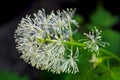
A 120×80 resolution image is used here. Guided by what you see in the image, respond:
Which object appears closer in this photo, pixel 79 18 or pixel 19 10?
pixel 79 18

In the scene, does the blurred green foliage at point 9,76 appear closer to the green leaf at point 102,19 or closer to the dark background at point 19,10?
the dark background at point 19,10

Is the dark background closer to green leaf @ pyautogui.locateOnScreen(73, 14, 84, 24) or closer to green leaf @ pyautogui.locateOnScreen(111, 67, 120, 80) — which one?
green leaf @ pyautogui.locateOnScreen(73, 14, 84, 24)

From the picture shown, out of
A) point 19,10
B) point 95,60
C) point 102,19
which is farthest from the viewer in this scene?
point 19,10

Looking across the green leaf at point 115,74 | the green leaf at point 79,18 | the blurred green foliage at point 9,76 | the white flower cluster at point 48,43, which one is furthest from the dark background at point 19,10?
the green leaf at point 115,74

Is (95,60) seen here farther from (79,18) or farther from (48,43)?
(79,18)

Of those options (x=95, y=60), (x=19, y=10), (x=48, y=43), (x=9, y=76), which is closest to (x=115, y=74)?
(x=95, y=60)

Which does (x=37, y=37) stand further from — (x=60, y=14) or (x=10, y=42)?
(x=10, y=42)
